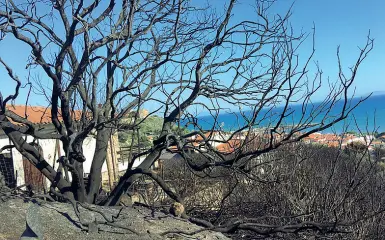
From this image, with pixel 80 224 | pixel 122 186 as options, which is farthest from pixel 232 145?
pixel 80 224

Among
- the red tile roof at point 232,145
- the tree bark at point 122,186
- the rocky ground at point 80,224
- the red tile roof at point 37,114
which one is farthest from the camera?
the red tile roof at point 37,114

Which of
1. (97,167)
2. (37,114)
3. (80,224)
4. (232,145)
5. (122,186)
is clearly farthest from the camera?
(37,114)

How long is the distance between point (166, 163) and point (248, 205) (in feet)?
22.1

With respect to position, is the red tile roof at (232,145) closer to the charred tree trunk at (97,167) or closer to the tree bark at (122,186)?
the tree bark at (122,186)

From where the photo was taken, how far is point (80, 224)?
4.92 meters

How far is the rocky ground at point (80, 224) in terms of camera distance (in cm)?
475

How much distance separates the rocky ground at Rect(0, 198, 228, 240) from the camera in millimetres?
4754

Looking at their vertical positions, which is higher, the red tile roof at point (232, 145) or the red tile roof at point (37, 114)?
the red tile roof at point (37, 114)

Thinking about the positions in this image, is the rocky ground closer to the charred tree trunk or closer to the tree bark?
the tree bark

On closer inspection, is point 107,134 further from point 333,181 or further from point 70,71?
point 333,181

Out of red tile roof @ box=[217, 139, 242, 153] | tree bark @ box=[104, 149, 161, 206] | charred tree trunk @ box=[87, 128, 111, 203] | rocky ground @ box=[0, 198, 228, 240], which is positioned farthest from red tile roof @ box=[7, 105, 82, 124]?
red tile roof @ box=[217, 139, 242, 153]

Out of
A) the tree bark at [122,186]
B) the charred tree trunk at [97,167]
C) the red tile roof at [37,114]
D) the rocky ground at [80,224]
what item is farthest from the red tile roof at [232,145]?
the red tile roof at [37,114]

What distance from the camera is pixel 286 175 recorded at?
884 cm

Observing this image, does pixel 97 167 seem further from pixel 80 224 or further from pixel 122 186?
pixel 80 224
